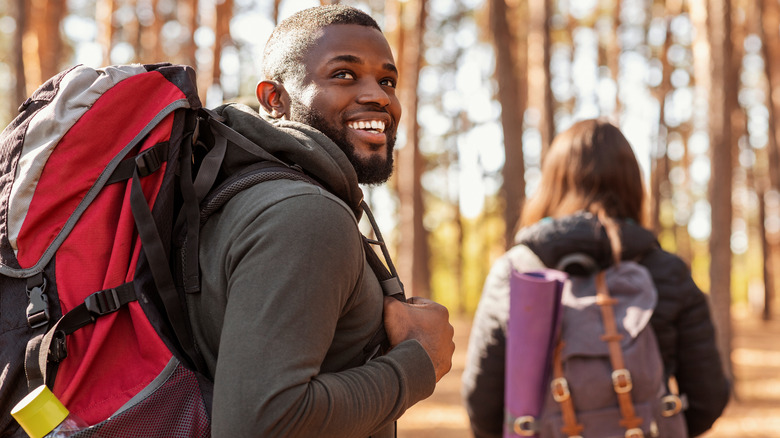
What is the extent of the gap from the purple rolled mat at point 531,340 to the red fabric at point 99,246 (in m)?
1.52

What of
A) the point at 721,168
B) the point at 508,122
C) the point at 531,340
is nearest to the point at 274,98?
the point at 531,340

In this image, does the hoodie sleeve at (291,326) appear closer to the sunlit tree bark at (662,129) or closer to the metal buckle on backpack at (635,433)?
the metal buckle on backpack at (635,433)

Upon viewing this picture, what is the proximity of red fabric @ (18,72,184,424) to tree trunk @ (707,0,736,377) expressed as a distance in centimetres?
824

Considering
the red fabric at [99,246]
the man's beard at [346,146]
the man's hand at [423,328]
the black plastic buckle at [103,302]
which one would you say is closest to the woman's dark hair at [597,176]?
the man's beard at [346,146]

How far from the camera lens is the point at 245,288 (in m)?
1.40

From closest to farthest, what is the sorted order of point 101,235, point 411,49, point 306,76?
point 101,235
point 306,76
point 411,49

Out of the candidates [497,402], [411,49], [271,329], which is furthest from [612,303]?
[411,49]

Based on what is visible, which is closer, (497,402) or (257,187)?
(257,187)

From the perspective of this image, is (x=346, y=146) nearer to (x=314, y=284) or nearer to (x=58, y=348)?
(x=314, y=284)

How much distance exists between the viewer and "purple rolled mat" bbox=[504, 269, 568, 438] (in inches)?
103

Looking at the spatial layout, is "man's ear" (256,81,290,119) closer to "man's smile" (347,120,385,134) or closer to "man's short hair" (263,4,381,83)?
"man's short hair" (263,4,381,83)

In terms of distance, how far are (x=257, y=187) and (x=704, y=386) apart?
209cm

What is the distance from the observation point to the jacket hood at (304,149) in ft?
5.59

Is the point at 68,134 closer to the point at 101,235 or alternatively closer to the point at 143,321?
the point at 101,235
